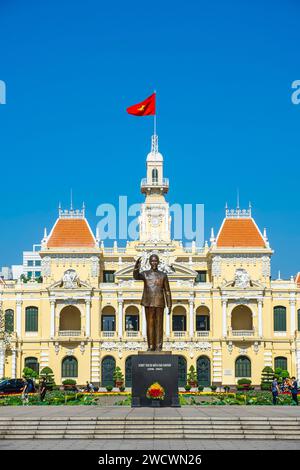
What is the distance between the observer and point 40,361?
73.3 meters

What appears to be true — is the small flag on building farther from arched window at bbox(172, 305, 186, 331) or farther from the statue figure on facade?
arched window at bbox(172, 305, 186, 331)

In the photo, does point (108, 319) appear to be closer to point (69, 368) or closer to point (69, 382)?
point (69, 368)

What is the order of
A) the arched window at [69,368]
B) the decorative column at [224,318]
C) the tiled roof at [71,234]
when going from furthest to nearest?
the tiled roof at [71,234] < the decorative column at [224,318] < the arched window at [69,368]

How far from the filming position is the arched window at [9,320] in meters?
73.9

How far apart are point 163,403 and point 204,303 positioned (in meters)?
44.2

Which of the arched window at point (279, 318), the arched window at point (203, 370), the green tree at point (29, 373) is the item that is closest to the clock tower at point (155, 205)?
the arched window at point (203, 370)

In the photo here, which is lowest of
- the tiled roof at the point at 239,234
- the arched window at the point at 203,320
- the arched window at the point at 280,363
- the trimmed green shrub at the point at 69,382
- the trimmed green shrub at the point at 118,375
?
the trimmed green shrub at the point at 69,382

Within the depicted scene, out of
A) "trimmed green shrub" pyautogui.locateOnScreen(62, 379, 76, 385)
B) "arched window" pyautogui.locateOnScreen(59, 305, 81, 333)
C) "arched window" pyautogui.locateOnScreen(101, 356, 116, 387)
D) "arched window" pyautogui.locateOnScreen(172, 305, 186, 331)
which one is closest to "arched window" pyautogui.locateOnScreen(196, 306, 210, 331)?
"arched window" pyautogui.locateOnScreen(172, 305, 186, 331)

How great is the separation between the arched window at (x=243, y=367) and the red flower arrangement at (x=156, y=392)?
4358 cm

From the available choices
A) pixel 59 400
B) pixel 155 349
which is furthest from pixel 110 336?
pixel 155 349

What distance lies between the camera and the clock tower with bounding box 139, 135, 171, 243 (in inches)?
3056

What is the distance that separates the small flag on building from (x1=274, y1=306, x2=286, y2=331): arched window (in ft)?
79.8

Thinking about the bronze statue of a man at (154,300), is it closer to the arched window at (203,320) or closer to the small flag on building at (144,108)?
the small flag on building at (144,108)
